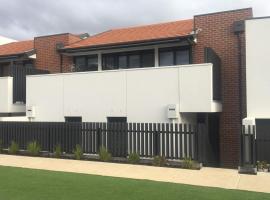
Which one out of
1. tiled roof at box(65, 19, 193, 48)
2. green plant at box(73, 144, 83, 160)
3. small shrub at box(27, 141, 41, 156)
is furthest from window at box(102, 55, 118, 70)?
green plant at box(73, 144, 83, 160)

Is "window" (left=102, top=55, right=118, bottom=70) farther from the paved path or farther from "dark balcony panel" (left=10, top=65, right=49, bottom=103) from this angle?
the paved path

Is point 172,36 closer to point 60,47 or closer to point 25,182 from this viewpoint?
point 60,47

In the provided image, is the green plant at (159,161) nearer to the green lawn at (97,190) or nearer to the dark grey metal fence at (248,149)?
the dark grey metal fence at (248,149)

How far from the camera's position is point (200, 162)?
12031mm

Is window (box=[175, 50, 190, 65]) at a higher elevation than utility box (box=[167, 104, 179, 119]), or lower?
higher

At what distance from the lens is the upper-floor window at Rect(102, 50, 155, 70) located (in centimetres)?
1873

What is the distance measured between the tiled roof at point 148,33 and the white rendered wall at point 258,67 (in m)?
3.15

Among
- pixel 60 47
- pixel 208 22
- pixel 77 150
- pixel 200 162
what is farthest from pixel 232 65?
pixel 60 47

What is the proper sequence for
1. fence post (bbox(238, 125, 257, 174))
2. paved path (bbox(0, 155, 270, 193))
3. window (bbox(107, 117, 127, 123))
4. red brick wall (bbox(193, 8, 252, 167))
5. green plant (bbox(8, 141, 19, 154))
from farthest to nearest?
red brick wall (bbox(193, 8, 252, 167))
window (bbox(107, 117, 127, 123))
green plant (bbox(8, 141, 19, 154))
fence post (bbox(238, 125, 257, 174))
paved path (bbox(0, 155, 270, 193))

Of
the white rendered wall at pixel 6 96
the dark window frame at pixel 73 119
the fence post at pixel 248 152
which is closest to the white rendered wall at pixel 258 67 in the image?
the fence post at pixel 248 152

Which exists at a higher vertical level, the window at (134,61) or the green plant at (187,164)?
the window at (134,61)

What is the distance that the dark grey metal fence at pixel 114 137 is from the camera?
12375 millimetres

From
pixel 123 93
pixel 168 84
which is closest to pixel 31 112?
pixel 123 93

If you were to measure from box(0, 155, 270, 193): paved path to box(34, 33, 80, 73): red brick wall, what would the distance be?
8322 mm
